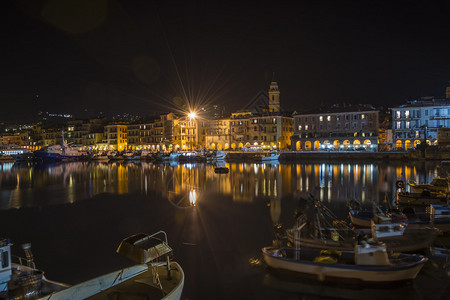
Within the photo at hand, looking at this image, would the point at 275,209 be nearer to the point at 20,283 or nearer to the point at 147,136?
the point at 20,283

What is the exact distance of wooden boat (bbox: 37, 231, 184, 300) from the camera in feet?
24.3

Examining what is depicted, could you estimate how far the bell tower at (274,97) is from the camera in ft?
289

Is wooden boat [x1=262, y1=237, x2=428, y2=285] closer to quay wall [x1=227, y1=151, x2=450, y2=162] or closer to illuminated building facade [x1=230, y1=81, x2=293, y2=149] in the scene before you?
quay wall [x1=227, y1=151, x2=450, y2=162]

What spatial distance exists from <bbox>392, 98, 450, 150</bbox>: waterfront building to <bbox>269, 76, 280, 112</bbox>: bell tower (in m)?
28.1

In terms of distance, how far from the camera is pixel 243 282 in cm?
1020

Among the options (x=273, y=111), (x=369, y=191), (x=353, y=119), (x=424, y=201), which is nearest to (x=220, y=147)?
(x=273, y=111)

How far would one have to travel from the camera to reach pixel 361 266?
9438mm

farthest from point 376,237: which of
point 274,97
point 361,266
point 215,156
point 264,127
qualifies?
point 274,97

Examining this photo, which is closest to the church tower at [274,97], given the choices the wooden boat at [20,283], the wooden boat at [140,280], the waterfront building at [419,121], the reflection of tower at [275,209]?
the waterfront building at [419,121]

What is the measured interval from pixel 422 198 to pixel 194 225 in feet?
43.8

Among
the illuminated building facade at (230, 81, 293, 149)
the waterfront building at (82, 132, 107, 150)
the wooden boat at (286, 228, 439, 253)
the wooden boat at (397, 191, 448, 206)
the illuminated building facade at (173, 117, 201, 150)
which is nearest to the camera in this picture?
the wooden boat at (286, 228, 439, 253)

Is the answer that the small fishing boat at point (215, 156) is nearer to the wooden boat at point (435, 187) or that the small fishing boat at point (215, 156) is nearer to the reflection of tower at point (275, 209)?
the reflection of tower at point (275, 209)

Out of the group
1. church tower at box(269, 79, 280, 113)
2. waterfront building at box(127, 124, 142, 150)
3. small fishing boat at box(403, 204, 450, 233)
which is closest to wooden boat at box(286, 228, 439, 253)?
small fishing boat at box(403, 204, 450, 233)

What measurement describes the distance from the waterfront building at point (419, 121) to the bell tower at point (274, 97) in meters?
28.1
